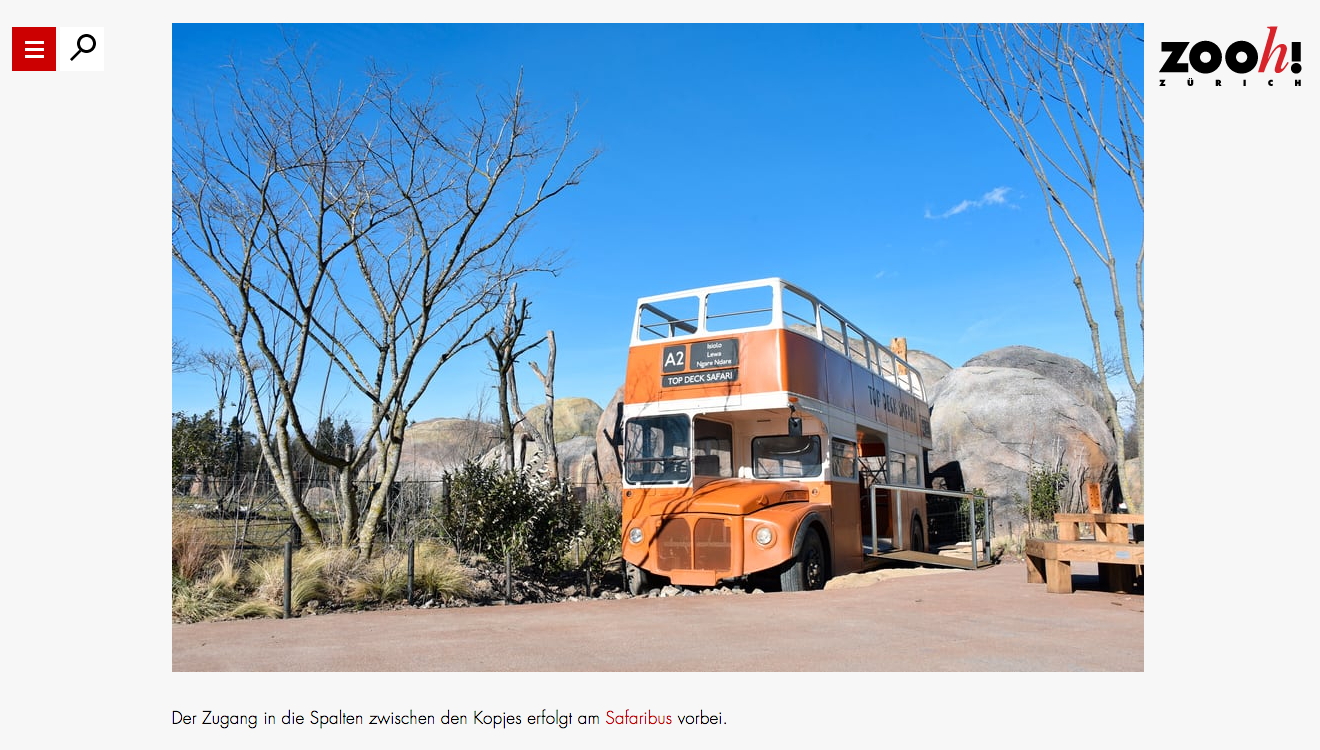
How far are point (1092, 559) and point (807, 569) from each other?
3429mm

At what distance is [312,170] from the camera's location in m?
11.3

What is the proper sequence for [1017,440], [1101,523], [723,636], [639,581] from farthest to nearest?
[1017,440], [639,581], [1101,523], [723,636]

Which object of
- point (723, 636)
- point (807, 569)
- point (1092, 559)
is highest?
point (1092, 559)

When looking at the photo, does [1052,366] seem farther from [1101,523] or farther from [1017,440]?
[1101,523]

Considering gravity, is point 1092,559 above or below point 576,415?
below

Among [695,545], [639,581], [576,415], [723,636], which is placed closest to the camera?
[723,636]

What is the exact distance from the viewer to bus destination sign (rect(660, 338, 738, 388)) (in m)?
10.9

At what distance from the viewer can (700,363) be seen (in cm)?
1102

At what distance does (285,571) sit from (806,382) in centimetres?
621

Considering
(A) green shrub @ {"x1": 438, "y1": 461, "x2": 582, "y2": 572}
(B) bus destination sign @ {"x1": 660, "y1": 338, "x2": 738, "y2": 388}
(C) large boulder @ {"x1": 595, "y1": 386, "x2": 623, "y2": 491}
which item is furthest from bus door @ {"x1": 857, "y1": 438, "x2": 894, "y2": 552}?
(C) large boulder @ {"x1": 595, "y1": 386, "x2": 623, "y2": 491}

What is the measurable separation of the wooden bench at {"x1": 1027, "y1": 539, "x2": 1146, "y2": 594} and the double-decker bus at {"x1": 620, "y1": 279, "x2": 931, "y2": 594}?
2.78 metres

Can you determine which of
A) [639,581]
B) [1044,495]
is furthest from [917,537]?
[639,581]

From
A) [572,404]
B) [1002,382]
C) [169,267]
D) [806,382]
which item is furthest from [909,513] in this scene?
[572,404]

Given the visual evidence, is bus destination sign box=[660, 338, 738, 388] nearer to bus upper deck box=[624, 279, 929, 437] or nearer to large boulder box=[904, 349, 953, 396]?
bus upper deck box=[624, 279, 929, 437]
